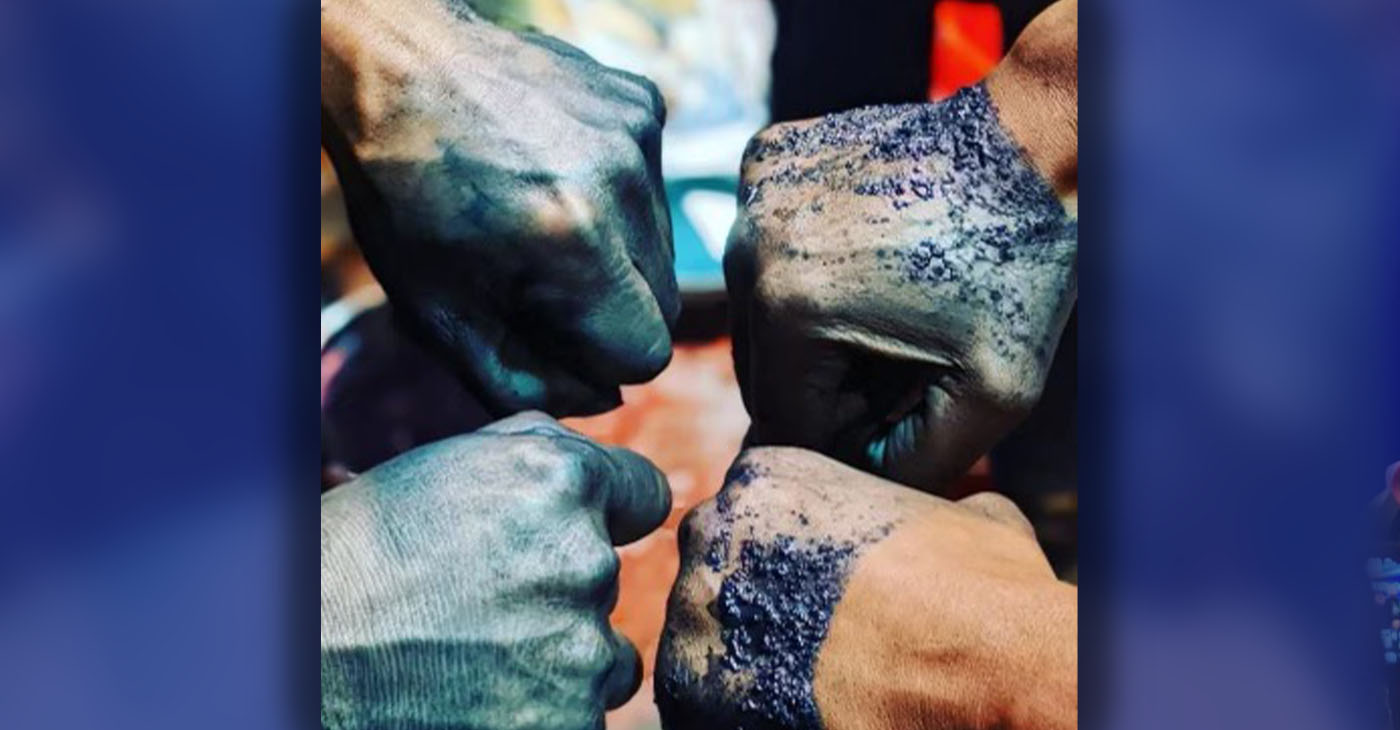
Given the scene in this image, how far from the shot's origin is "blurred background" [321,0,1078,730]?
2.81 ft

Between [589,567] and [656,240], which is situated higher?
[656,240]

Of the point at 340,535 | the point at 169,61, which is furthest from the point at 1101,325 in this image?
the point at 169,61

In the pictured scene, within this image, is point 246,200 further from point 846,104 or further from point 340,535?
point 846,104

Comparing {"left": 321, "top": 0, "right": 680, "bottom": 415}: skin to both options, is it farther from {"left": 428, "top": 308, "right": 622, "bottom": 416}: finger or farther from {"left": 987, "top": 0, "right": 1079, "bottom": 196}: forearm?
{"left": 987, "top": 0, "right": 1079, "bottom": 196}: forearm

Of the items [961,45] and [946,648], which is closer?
[946,648]

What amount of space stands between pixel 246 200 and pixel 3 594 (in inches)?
11.8

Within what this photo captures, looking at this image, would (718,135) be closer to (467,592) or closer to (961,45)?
(961,45)

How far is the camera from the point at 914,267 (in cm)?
84

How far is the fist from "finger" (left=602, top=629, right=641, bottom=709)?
0.59 ft

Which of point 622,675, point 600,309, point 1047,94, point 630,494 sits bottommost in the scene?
point 622,675

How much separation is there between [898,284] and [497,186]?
284 millimetres

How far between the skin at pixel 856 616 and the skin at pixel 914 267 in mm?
53

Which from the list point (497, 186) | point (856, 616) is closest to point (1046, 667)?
point (856, 616)

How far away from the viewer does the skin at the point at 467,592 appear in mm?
761
